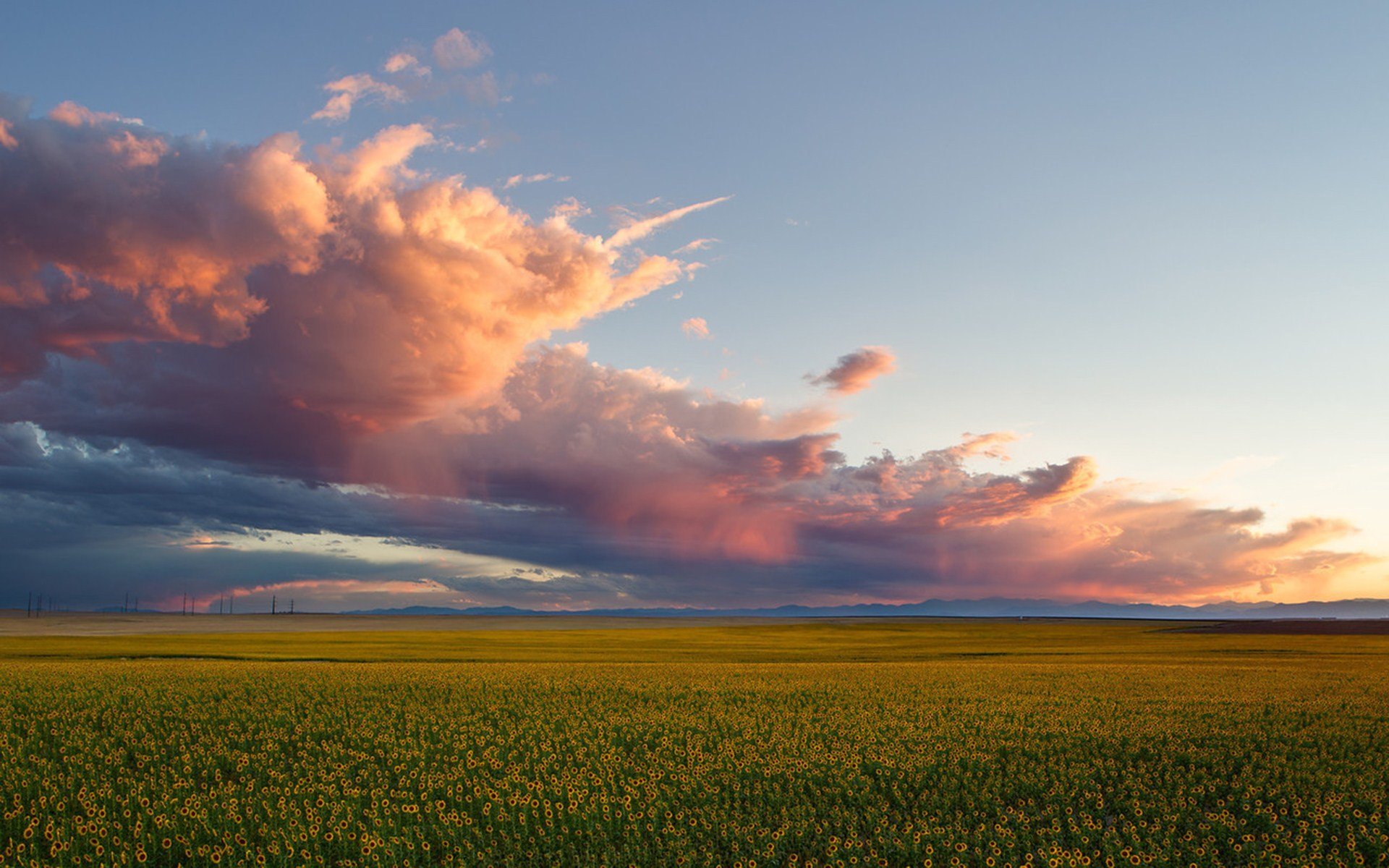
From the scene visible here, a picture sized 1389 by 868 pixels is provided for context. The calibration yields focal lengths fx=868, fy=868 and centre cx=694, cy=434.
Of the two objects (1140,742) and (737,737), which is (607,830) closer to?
(737,737)

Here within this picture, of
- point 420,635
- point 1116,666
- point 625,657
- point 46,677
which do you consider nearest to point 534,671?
point 46,677

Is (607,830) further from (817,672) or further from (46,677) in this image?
(46,677)

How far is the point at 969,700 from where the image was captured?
92.6ft

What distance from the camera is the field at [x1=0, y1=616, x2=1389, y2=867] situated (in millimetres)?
13430

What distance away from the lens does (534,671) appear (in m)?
38.9

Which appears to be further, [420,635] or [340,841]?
[420,635]

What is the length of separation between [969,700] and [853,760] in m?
11.5

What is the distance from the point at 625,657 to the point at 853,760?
44880 mm

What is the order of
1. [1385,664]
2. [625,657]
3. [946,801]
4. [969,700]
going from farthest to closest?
[625,657]
[1385,664]
[969,700]
[946,801]

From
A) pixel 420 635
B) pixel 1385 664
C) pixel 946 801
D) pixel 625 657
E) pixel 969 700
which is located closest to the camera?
pixel 946 801

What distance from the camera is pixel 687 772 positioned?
57.6 feet

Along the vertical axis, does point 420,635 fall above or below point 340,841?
below

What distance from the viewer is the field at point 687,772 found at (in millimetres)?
13430

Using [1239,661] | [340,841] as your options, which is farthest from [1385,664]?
[340,841]
